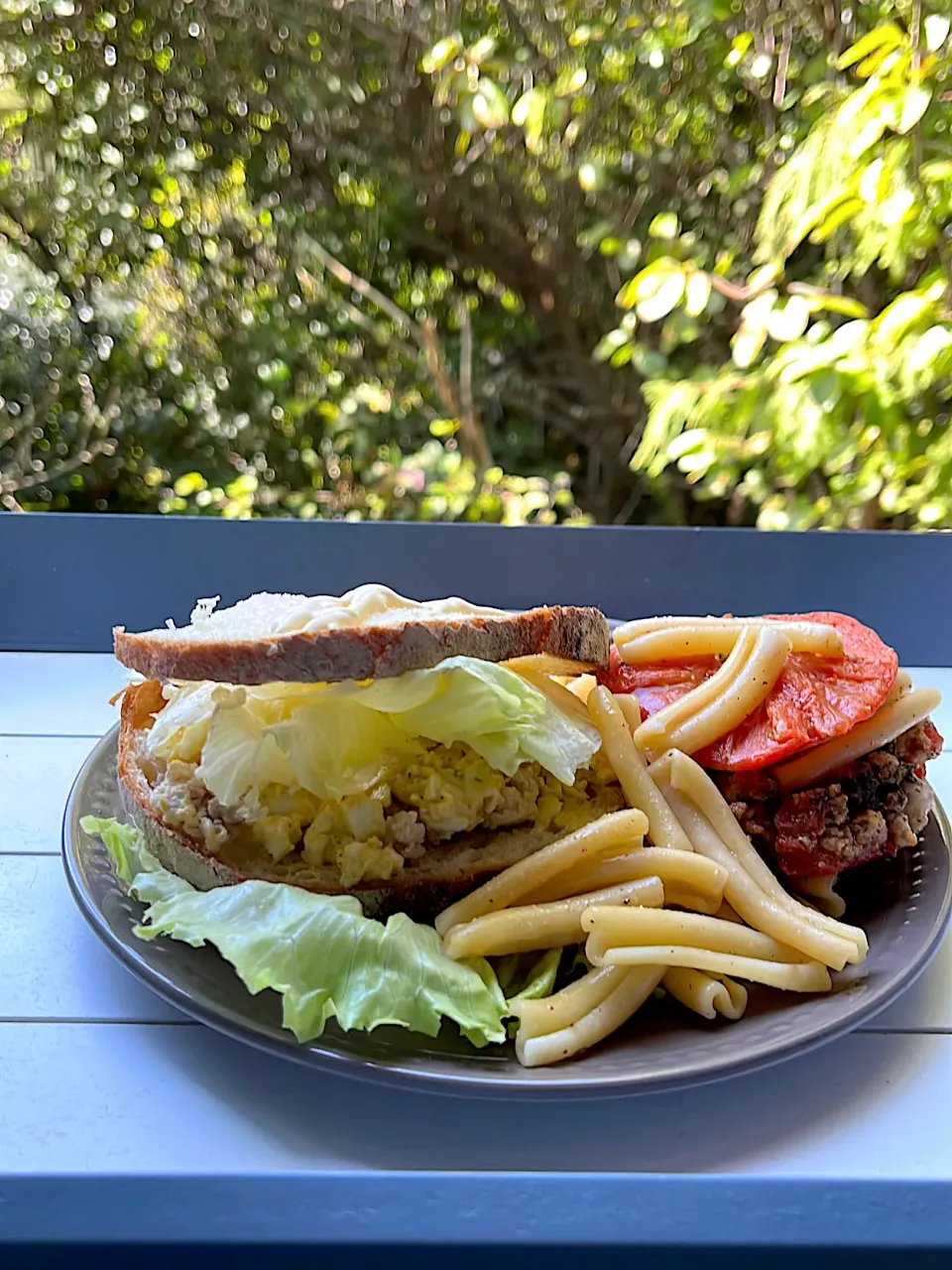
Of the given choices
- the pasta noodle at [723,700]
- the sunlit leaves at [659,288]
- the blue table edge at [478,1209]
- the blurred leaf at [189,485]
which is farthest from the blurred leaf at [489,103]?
the blue table edge at [478,1209]

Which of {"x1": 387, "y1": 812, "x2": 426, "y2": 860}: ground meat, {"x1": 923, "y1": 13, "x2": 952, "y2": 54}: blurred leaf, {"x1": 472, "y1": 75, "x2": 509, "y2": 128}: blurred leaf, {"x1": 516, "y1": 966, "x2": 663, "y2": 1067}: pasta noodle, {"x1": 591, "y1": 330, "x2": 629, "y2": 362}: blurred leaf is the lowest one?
{"x1": 516, "y1": 966, "x2": 663, "y2": 1067}: pasta noodle

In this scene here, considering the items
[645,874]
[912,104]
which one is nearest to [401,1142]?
[645,874]

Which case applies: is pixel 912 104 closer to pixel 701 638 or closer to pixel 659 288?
pixel 659 288

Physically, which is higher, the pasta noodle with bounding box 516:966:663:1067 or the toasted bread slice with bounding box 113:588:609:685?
the toasted bread slice with bounding box 113:588:609:685

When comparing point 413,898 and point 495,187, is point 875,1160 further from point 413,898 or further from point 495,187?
point 495,187

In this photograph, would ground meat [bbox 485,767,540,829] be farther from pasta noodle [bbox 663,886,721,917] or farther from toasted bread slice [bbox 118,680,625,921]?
pasta noodle [bbox 663,886,721,917]

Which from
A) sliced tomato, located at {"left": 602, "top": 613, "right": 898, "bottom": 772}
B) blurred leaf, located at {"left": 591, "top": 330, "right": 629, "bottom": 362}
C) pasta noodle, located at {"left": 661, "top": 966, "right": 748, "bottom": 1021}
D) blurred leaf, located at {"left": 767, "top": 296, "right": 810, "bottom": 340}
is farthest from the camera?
blurred leaf, located at {"left": 591, "top": 330, "right": 629, "bottom": 362}

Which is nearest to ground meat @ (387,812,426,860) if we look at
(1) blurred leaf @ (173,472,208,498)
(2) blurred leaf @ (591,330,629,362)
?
(2) blurred leaf @ (591,330,629,362)

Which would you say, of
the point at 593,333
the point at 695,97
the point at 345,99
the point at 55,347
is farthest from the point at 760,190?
the point at 55,347
